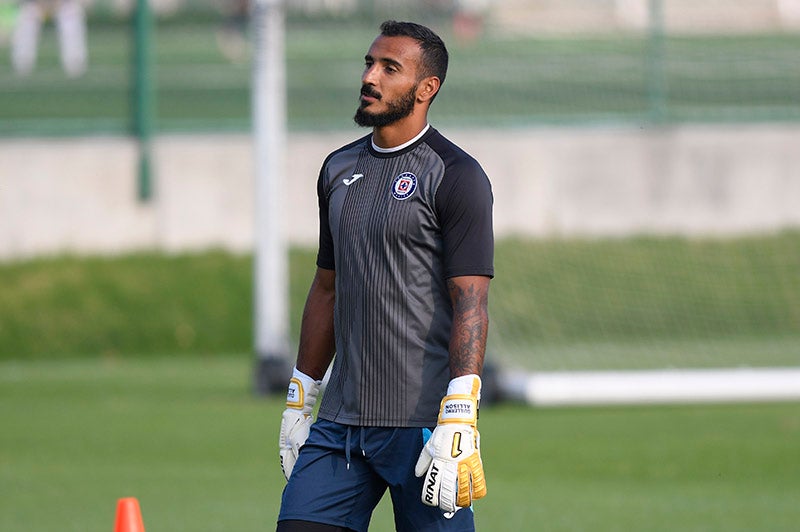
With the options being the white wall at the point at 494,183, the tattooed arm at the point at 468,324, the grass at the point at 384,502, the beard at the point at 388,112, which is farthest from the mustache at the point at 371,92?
the white wall at the point at 494,183

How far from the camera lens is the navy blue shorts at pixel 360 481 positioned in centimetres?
556

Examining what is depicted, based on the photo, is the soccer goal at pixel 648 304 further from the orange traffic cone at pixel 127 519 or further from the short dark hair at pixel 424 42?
the short dark hair at pixel 424 42

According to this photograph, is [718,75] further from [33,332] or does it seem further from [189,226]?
[33,332]

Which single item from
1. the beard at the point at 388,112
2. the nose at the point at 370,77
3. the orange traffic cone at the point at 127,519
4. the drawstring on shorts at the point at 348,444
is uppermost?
the nose at the point at 370,77

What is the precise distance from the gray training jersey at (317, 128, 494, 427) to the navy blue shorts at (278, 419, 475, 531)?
0.06 m

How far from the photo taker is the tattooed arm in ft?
17.8

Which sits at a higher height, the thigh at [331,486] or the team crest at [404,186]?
the team crest at [404,186]

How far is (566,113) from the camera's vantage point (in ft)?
64.0

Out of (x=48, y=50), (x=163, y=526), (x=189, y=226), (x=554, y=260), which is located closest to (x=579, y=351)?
(x=554, y=260)

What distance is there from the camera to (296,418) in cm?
598

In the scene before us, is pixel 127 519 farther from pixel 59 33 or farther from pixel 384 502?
pixel 59 33

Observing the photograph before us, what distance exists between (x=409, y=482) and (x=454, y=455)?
0.30 m

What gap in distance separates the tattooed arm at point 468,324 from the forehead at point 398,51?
2.42 feet

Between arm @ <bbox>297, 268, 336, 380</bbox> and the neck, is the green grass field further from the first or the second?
the neck
